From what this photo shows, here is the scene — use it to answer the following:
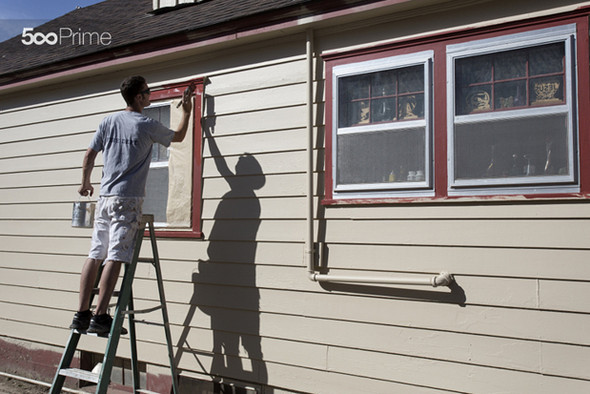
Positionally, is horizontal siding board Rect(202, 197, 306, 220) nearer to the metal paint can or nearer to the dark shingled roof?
the metal paint can

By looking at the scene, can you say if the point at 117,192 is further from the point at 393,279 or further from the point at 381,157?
the point at 393,279

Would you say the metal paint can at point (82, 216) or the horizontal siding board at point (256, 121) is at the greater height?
the horizontal siding board at point (256, 121)

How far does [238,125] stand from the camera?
4.49 m

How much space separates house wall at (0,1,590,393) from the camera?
3203 millimetres

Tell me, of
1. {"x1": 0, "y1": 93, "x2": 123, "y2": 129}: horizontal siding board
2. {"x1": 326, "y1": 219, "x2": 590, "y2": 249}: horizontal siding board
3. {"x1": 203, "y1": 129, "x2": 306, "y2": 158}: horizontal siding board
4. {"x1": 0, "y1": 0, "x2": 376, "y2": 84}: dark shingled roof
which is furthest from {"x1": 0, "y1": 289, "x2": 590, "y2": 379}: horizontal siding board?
{"x1": 0, "y1": 0, "x2": 376, "y2": 84}: dark shingled roof

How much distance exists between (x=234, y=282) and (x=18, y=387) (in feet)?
8.92

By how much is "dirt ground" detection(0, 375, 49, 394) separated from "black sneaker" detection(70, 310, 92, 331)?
1.95 meters

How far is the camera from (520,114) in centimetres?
332

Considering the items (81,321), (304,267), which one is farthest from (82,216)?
(304,267)

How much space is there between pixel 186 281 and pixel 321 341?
135 cm

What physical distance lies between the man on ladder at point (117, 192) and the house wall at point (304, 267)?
2.21 feet

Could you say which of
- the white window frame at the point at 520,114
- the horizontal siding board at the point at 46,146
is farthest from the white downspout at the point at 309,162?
the horizontal siding board at the point at 46,146

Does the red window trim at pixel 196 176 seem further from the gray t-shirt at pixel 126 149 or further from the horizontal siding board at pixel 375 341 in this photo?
the horizontal siding board at pixel 375 341

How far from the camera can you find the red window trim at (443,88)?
3.12m
